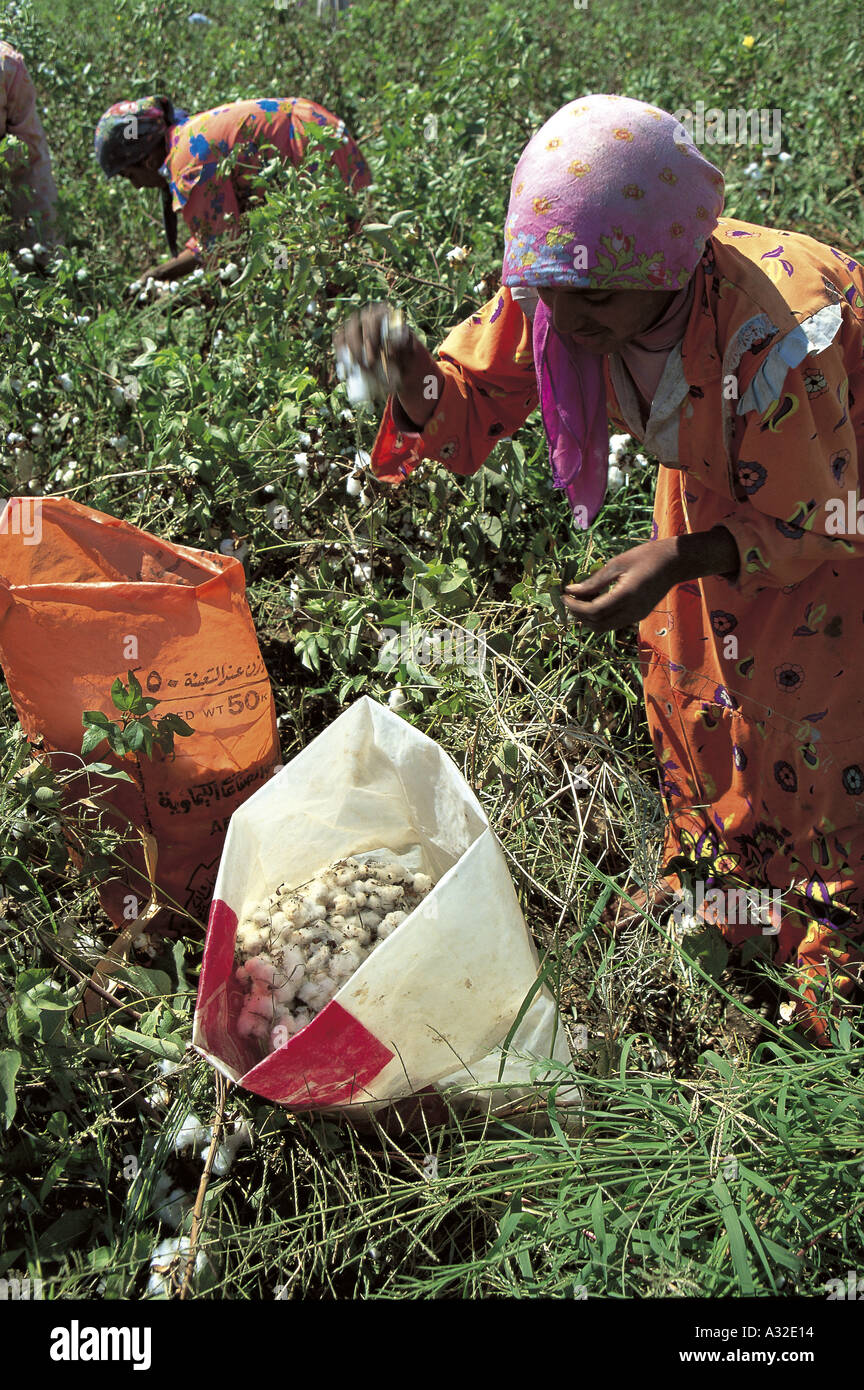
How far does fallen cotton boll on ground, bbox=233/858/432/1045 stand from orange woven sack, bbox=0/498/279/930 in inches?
8.9

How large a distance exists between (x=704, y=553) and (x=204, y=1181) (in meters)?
1.08

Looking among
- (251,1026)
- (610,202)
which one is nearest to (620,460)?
(610,202)

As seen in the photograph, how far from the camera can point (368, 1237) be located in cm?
135

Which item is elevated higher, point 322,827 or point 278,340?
point 278,340

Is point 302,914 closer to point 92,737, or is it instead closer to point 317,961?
point 317,961

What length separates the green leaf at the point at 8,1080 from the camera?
1.19 m

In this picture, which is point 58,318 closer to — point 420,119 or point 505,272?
point 505,272

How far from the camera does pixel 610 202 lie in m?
1.26

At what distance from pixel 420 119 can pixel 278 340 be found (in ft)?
4.84

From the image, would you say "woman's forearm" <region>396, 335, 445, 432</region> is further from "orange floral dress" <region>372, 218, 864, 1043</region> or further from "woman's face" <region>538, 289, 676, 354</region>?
"woman's face" <region>538, 289, 676, 354</region>

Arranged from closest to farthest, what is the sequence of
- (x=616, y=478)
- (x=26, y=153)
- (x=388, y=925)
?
(x=388, y=925), (x=616, y=478), (x=26, y=153)

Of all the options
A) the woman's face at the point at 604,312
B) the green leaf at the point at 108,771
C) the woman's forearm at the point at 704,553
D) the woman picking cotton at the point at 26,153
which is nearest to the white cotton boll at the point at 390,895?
the green leaf at the point at 108,771

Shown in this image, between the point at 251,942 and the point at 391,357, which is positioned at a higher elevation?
the point at 391,357

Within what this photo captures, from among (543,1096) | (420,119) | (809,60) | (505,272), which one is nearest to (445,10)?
(809,60)
